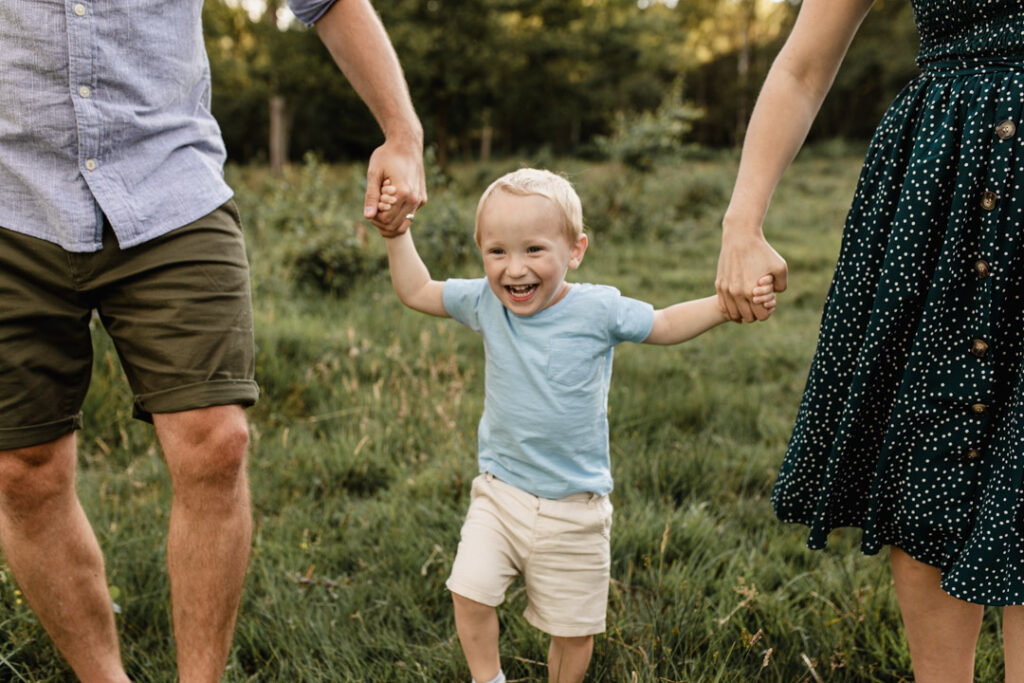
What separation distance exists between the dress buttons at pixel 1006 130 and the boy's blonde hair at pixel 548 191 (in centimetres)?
85

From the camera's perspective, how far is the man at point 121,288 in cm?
184

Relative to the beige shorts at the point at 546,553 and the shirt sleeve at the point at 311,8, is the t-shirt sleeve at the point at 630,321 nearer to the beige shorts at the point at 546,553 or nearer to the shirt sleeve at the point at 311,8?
the beige shorts at the point at 546,553

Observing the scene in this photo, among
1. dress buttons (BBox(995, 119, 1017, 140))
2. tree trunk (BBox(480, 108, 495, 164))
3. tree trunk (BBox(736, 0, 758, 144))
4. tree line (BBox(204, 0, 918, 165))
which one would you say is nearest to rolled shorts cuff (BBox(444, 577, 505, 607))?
dress buttons (BBox(995, 119, 1017, 140))

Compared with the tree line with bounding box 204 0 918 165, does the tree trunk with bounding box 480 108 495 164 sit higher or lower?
lower

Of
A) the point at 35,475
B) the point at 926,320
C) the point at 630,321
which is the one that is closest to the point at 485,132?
the point at 630,321

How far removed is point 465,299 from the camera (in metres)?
2.15

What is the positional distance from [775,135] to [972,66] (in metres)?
0.40

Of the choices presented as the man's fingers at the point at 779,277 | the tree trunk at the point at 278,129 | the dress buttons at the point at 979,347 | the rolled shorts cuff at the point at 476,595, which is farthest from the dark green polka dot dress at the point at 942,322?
the tree trunk at the point at 278,129

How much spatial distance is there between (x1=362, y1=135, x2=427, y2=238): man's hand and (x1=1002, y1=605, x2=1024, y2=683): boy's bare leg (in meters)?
1.56

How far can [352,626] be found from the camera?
8.21 ft

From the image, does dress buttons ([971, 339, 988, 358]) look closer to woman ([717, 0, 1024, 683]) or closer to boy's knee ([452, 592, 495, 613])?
woman ([717, 0, 1024, 683])

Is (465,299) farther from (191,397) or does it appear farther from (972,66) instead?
(972,66)

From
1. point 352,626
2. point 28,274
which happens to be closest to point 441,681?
point 352,626

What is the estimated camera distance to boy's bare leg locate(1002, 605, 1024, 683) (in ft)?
5.42
